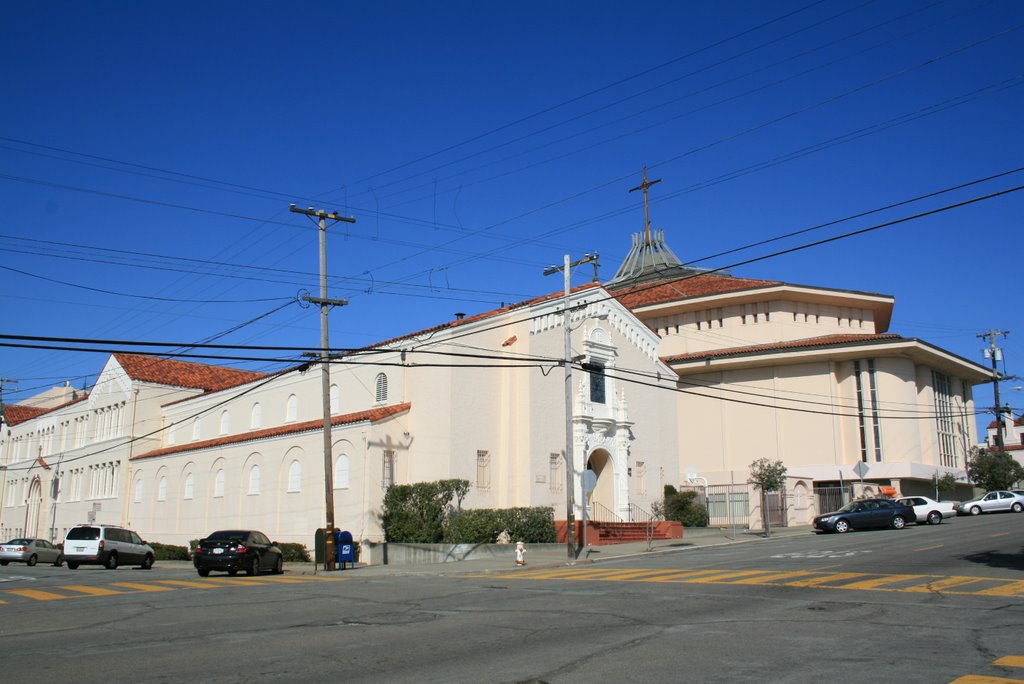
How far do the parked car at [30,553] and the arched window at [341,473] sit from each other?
579 inches

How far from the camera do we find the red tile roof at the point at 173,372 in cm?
5578

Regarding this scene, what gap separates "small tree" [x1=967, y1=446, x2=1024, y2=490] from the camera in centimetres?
5422

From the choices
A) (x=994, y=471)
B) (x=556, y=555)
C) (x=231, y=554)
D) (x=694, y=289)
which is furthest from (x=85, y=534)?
(x=994, y=471)

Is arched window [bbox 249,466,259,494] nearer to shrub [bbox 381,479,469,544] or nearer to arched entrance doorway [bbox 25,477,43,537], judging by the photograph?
shrub [bbox 381,479,469,544]

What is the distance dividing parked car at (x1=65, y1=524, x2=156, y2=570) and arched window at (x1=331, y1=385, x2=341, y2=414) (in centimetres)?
1042

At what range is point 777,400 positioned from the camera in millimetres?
52312

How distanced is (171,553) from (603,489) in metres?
22.0

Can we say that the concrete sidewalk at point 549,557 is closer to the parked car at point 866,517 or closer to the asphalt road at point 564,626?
the parked car at point 866,517

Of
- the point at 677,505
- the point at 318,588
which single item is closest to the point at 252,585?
the point at 318,588

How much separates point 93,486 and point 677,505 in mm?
37931

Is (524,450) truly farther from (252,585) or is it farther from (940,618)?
(940,618)

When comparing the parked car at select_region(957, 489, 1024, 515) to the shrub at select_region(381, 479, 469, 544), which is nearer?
the shrub at select_region(381, 479, 469, 544)

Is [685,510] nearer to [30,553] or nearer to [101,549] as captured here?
[101,549]

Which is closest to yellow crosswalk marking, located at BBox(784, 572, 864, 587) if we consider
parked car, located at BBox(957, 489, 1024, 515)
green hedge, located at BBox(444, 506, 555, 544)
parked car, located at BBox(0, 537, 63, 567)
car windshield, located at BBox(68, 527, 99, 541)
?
green hedge, located at BBox(444, 506, 555, 544)
